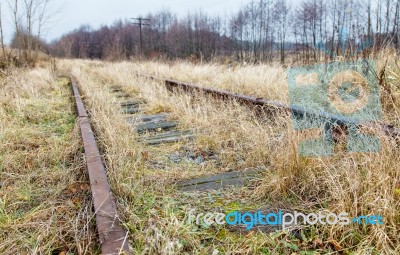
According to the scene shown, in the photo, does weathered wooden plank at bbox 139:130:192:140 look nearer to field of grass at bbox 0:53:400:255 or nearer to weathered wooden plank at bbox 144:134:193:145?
weathered wooden plank at bbox 144:134:193:145

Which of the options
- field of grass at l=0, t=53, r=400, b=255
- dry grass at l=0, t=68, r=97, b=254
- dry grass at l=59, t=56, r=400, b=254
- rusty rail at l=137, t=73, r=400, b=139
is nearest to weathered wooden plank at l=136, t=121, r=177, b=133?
field of grass at l=0, t=53, r=400, b=255

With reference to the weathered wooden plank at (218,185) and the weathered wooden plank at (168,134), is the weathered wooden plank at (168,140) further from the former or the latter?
the weathered wooden plank at (218,185)

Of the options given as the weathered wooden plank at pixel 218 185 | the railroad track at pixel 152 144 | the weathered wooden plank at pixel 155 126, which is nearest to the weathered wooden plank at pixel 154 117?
the railroad track at pixel 152 144

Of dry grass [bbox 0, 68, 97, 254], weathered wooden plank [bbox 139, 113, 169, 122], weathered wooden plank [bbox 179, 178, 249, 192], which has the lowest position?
weathered wooden plank [bbox 179, 178, 249, 192]

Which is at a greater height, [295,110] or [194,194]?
[295,110]

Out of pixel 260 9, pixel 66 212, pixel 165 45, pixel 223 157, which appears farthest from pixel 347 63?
pixel 165 45

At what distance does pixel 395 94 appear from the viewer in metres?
3.64

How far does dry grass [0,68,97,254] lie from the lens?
5.31ft

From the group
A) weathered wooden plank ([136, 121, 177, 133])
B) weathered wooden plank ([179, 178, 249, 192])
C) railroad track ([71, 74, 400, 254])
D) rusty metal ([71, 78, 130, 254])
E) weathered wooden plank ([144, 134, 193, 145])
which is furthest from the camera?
weathered wooden plank ([136, 121, 177, 133])

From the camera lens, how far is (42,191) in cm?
232

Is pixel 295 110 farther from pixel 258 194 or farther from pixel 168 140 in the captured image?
pixel 258 194

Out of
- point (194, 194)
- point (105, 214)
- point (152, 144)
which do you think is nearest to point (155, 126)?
point (152, 144)

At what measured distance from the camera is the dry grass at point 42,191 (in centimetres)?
162

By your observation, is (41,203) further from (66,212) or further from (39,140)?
(39,140)
